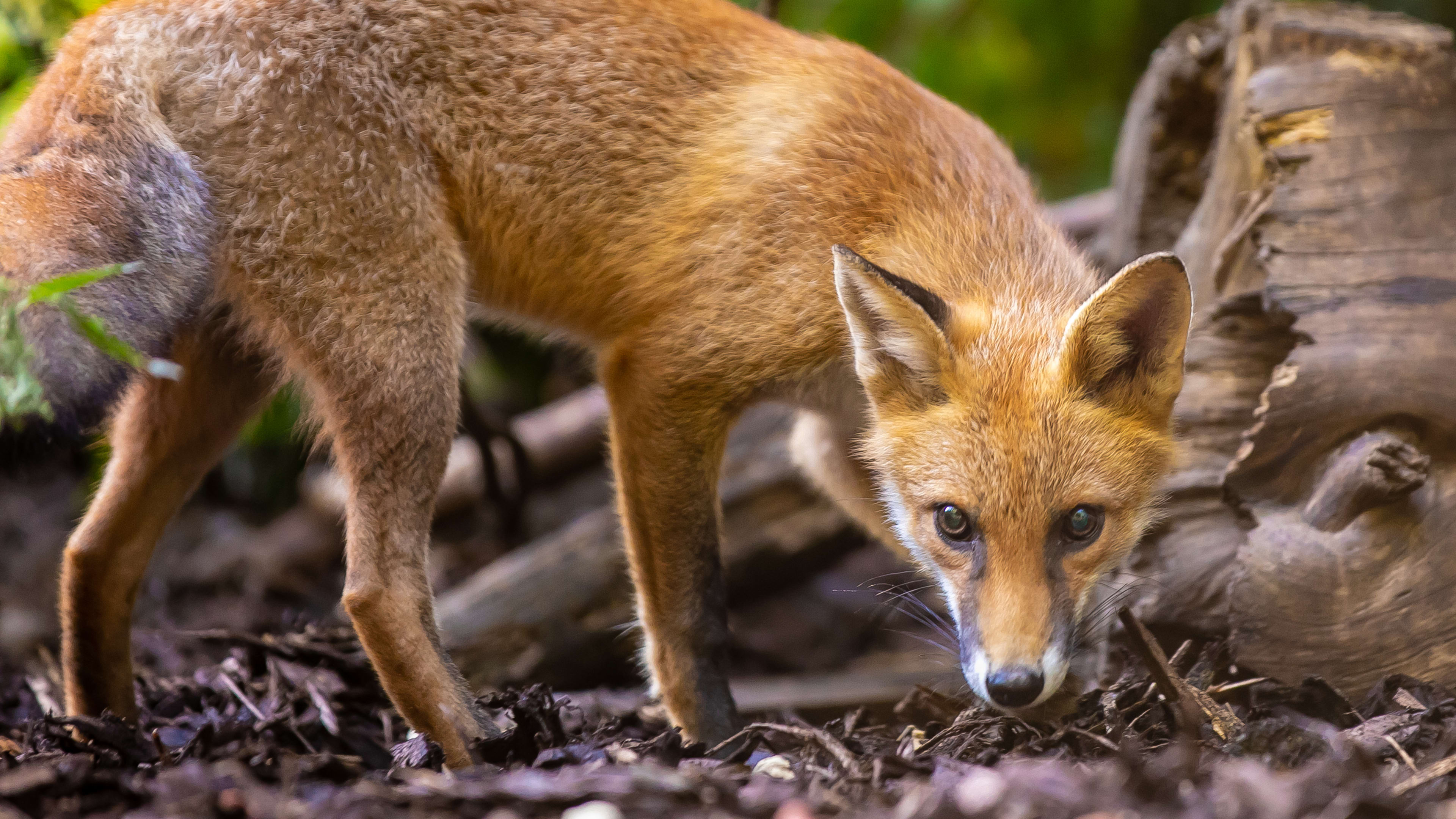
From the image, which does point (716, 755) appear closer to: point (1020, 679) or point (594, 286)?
point (1020, 679)

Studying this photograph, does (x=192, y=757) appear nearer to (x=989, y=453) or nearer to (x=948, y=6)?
(x=989, y=453)

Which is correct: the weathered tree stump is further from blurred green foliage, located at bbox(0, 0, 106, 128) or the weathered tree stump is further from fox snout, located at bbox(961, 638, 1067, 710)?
blurred green foliage, located at bbox(0, 0, 106, 128)

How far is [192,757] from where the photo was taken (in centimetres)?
251

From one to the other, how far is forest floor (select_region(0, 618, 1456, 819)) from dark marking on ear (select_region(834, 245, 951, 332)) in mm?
1093

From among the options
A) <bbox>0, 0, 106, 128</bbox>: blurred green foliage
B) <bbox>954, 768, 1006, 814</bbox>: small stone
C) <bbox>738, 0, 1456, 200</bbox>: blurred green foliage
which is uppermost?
<bbox>0, 0, 106, 128</bbox>: blurred green foliage

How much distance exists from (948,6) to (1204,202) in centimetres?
231

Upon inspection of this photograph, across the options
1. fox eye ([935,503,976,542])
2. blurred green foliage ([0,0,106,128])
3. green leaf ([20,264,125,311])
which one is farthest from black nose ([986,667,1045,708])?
blurred green foliage ([0,0,106,128])

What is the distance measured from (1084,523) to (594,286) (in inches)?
66.7

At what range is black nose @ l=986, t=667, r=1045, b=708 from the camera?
97.8 inches

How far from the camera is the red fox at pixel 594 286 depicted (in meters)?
2.77

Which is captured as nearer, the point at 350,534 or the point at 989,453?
the point at 989,453

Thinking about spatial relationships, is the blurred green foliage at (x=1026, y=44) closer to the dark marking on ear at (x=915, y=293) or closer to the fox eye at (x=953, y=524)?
the dark marking on ear at (x=915, y=293)

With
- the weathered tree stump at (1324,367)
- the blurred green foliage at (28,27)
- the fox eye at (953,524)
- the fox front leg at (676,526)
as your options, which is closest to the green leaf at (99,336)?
the fox front leg at (676,526)

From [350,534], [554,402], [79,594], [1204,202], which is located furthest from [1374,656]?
[554,402]
